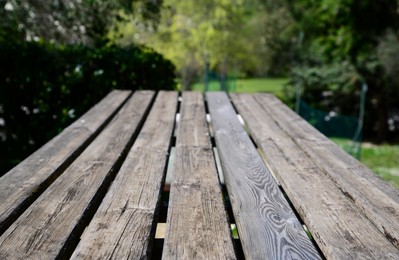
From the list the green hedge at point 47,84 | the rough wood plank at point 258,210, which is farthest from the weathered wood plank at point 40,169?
the green hedge at point 47,84

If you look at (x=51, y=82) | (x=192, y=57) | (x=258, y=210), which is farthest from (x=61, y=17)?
(x=192, y=57)

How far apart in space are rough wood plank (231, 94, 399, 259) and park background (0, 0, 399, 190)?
3605mm

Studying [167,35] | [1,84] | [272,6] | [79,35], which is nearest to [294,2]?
[272,6]

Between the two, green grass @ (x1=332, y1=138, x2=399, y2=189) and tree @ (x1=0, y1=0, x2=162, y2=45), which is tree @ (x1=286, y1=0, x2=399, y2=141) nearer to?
green grass @ (x1=332, y1=138, x2=399, y2=189)

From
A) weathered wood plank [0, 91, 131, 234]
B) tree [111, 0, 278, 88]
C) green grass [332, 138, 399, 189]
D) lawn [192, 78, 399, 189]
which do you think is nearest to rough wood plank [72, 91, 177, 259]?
weathered wood plank [0, 91, 131, 234]

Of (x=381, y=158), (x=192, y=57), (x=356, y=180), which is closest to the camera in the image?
(x=356, y=180)

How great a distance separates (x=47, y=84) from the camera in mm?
5438

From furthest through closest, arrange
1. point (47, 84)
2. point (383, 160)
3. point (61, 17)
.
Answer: point (383, 160)
point (61, 17)
point (47, 84)

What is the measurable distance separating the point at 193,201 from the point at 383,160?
13.9 metres

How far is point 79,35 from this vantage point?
872cm

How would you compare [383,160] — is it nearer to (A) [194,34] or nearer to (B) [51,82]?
(B) [51,82]

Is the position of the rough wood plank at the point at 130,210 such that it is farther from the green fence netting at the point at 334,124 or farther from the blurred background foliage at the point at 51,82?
the green fence netting at the point at 334,124

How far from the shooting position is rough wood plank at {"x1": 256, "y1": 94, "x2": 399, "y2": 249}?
150cm

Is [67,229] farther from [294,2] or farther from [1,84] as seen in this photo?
[294,2]
